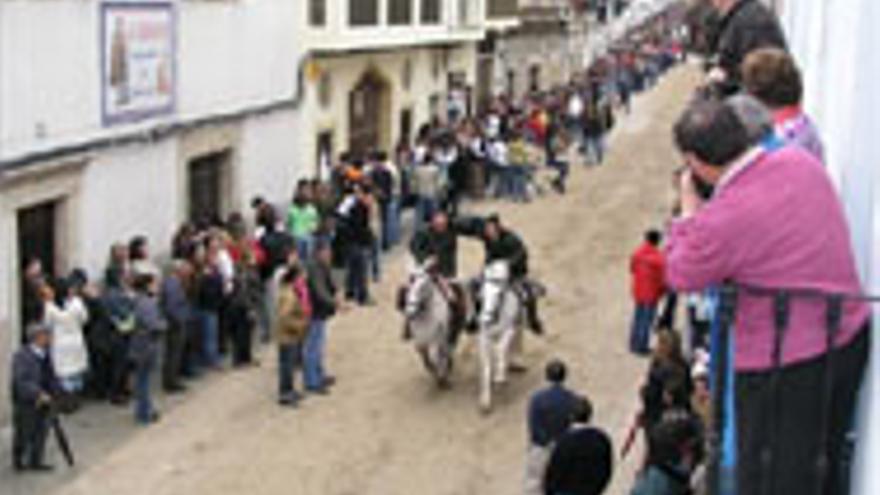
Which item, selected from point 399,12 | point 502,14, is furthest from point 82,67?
point 502,14

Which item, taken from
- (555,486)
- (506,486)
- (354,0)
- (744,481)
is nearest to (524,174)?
(354,0)

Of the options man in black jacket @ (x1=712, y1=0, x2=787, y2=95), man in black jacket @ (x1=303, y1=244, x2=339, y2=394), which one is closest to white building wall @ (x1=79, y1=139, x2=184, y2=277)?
man in black jacket @ (x1=303, y1=244, x2=339, y2=394)

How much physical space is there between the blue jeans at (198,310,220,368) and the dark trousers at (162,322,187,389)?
453mm

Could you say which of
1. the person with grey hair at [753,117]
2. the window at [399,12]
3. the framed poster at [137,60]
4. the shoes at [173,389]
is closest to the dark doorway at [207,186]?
the framed poster at [137,60]

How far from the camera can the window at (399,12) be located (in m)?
25.9

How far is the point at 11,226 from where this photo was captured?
13.2 m

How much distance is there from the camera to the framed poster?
15.1 metres

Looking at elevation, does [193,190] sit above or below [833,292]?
below

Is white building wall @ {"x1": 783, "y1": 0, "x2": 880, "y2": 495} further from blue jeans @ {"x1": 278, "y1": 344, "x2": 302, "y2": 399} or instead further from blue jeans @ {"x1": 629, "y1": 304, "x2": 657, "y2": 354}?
blue jeans @ {"x1": 629, "y1": 304, "x2": 657, "y2": 354}

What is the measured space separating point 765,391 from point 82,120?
1180 centimetres

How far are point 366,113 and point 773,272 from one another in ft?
75.2

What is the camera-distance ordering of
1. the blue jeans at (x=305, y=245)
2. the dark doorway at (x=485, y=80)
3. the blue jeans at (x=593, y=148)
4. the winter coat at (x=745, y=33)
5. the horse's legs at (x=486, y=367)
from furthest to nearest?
the dark doorway at (x=485, y=80), the blue jeans at (x=593, y=148), the blue jeans at (x=305, y=245), the horse's legs at (x=486, y=367), the winter coat at (x=745, y=33)

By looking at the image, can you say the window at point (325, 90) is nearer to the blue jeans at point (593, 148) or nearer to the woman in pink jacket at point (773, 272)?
the blue jeans at point (593, 148)

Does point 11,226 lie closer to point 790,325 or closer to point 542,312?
point 542,312
